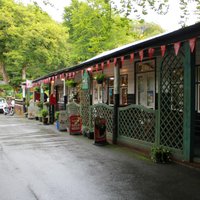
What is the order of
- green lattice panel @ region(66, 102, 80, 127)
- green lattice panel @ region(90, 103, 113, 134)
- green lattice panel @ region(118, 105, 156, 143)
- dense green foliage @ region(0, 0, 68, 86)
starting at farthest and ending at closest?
1. dense green foliage @ region(0, 0, 68, 86)
2. green lattice panel @ region(66, 102, 80, 127)
3. green lattice panel @ region(90, 103, 113, 134)
4. green lattice panel @ region(118, 105, 156, 143)

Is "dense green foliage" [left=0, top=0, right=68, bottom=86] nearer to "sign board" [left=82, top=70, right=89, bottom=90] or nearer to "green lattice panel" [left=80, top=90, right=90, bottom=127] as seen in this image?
"green lattice panel" [left=80, top=90, right=90, bottom=127]

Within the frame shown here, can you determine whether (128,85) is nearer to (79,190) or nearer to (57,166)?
(57,166)

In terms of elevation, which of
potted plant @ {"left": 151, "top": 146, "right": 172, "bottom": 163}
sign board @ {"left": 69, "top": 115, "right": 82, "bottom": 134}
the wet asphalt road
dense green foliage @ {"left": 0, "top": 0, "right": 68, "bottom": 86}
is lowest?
the wet asphalt road

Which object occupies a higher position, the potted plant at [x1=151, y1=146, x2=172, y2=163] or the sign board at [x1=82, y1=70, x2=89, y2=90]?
the sign board at [x1=82, y1=70, x2=89, y2=90]

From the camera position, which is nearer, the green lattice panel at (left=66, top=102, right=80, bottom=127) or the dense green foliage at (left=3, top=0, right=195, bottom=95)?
the green lattice panel at (left=66, top=102, right=80, bottom=127)

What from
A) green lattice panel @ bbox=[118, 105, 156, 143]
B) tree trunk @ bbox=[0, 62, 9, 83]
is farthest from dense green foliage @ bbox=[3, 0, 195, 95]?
green lattice panel @ bbox=[118, 105, 156, 143]

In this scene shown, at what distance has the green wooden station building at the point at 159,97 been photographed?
6.67 metres

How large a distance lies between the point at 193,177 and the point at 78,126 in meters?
7.28

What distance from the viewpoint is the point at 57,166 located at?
6.86 meters

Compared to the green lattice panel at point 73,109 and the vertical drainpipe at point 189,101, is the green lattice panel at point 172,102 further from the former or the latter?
the green lattice panel at point 73,109

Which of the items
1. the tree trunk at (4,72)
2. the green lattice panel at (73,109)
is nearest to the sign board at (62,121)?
the green lattice panel at (73,109)

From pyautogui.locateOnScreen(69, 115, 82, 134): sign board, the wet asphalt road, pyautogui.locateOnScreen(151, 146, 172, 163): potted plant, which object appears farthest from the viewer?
pyautogui.locateOnScreen(69, 115, 82, 134): sign board

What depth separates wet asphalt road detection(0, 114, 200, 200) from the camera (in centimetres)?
490

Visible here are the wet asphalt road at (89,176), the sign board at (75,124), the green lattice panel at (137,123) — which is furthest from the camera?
the sign board at (75,124)
